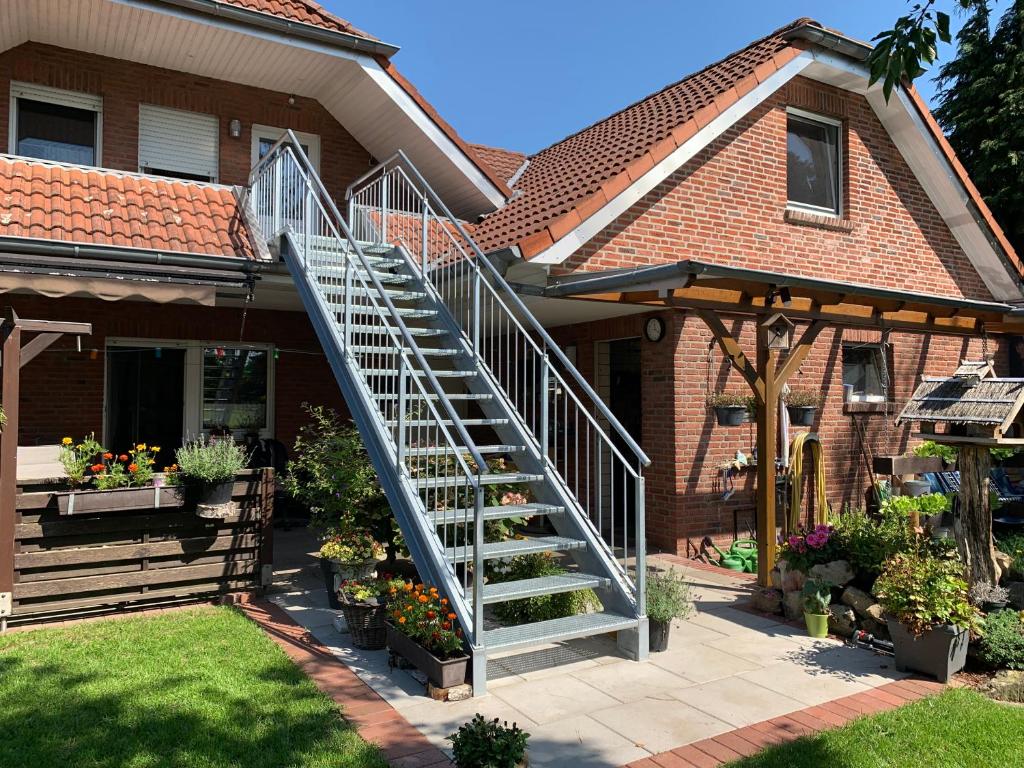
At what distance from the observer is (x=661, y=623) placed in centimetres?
505

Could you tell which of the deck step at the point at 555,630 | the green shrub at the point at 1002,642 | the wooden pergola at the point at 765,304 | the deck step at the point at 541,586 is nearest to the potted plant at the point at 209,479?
the deck step at the point at 541,586

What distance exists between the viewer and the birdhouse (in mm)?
6457

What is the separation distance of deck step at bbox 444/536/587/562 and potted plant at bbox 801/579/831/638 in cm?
177

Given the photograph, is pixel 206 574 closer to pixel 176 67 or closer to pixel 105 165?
pixel 105 165

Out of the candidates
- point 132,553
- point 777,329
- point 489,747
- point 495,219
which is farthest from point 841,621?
point 495,219

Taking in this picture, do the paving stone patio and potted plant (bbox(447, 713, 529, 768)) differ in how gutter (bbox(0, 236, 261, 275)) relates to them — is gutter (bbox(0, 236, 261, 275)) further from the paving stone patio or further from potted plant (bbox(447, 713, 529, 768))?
potted plant (bbox(447, 713, 529, 768))

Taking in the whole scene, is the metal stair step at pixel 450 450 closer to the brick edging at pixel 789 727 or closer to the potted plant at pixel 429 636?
the potted plant at pixel 429 636

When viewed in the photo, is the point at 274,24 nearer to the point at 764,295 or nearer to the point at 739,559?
the point at 764,295

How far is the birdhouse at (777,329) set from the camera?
6.46 metres

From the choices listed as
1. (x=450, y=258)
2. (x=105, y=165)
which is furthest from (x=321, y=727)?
(x=105, y=165)

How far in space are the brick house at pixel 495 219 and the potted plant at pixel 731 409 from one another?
0.32 meters

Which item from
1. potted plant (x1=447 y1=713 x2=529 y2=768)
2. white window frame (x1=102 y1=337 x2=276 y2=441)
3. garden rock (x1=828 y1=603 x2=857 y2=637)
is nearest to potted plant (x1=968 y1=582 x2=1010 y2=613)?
garden rock (x1=828 y1=603 x2=857 y2=637)

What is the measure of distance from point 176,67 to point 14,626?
7.04m

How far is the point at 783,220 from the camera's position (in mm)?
9562
